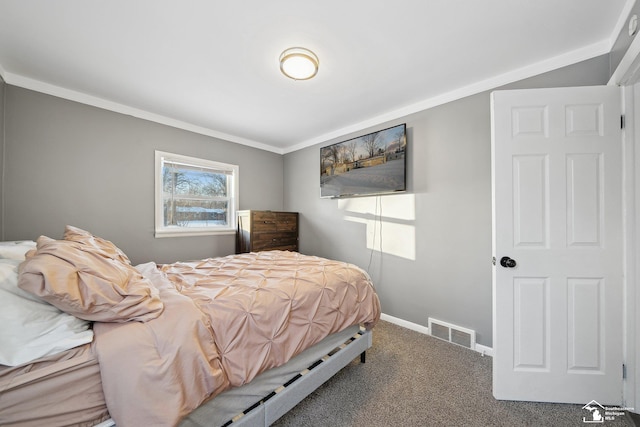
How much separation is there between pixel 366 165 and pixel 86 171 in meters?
3.19

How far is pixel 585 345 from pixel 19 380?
9.59 feet

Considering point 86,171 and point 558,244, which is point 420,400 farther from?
point 86,171

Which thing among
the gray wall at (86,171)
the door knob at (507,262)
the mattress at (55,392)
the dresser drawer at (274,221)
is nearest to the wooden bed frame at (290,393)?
the mattress at (55,392)

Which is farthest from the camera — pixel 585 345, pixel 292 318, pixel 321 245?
pixel 321 245

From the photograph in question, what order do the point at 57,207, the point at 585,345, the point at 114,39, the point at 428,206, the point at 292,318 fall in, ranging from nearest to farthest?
the point at 292,318 → the point at 585,345 → the point at 114,39 → the point at 57,207 → the point at 428,206

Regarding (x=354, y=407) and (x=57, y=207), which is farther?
(x=57, y=207)

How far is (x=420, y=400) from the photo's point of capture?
5.54 ft

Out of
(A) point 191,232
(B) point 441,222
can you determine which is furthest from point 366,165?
(A) point 191,232

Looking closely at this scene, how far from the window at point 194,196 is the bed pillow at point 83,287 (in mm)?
2140

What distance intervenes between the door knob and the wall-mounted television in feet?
4.31

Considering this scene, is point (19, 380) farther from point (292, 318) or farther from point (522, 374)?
point (522, 374)

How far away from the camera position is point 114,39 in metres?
1.78

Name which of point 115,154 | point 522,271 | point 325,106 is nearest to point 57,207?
point 115,154

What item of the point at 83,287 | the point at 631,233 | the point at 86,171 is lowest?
the point at 83,287
